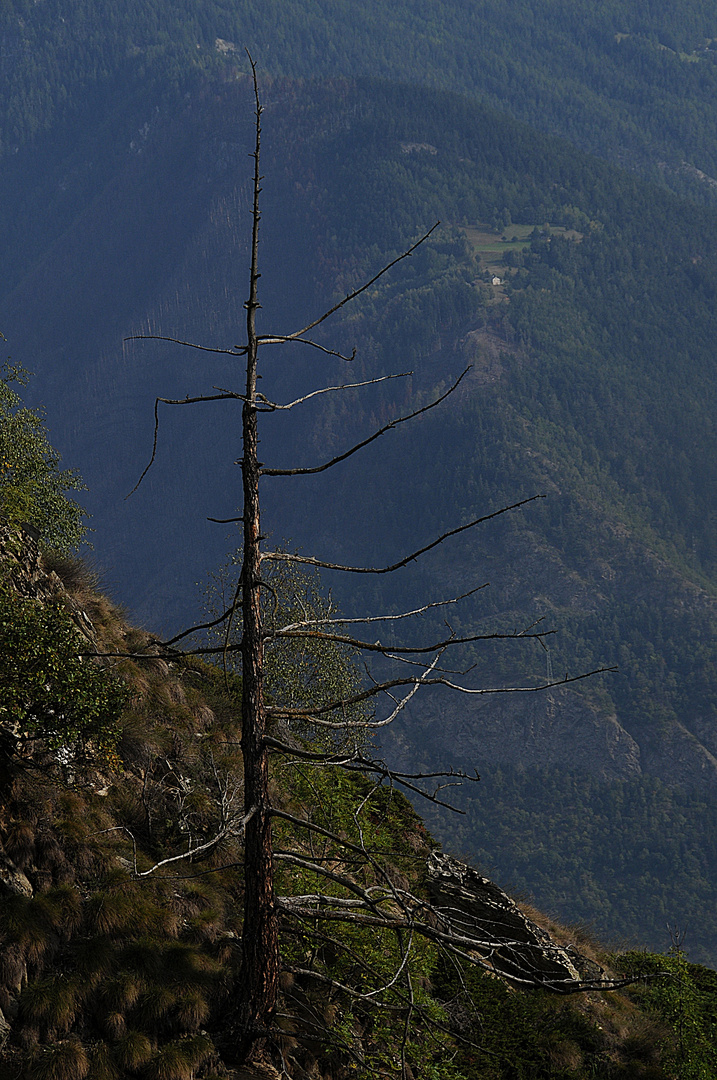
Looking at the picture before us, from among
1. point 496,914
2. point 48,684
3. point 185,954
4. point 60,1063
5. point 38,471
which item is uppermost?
point 38,471

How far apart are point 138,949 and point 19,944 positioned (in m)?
1.62

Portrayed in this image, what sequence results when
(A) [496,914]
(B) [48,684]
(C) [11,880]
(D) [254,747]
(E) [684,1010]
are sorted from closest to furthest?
(D) [254,747], (C) [11,880], (B) [48,684], (E) [684,1010], (A) [496,914]

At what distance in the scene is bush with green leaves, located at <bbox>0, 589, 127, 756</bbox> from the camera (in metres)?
12.5

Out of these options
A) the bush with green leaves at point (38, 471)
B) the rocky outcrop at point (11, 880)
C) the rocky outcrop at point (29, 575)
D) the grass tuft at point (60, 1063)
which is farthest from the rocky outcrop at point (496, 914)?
the bush with green leaves at point (38, 471)

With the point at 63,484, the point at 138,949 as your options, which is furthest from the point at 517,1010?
the point at 63,484

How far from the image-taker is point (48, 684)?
1322 cm

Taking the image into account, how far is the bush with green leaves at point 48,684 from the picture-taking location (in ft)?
41.1

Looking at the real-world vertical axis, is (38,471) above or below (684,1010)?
above

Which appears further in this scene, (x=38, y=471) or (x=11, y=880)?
(x=38, y=471)

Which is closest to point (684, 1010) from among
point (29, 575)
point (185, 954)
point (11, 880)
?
point (185, 954)

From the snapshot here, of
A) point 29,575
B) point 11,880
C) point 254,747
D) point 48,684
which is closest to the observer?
point 254,747

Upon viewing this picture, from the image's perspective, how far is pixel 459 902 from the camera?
66.8 ft

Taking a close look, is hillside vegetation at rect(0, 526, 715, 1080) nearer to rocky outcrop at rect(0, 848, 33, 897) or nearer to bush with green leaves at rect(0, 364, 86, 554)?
rocky outcrop at rect(0, 848, 33, 897)

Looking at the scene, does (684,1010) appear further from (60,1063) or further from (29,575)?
(29,575)
